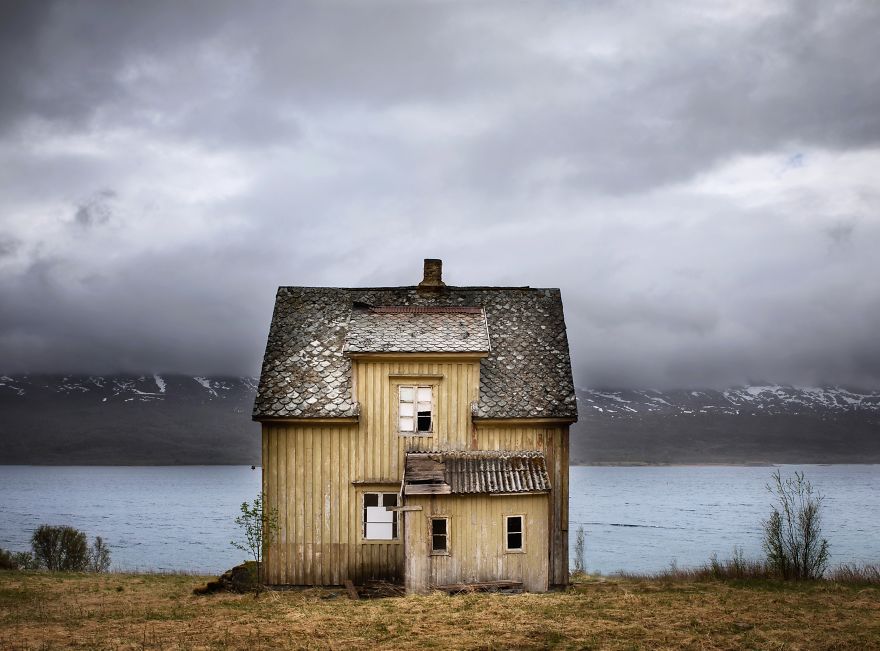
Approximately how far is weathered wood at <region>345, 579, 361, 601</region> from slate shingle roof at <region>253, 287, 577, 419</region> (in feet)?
14.9

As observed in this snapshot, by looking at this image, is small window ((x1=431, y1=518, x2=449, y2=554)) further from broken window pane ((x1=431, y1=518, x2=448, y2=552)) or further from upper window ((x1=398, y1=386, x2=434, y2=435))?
upper window ((x1=398, y1=386, x2=434, y2=435))

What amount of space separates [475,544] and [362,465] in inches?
154

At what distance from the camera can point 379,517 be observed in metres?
23.6

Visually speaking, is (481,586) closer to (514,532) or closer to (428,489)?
(514,532)

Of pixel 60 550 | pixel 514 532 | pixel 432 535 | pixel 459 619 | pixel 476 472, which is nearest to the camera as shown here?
pixel 459 619

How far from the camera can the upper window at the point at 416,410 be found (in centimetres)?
2398

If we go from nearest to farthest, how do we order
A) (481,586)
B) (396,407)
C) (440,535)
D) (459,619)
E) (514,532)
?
1. (459,619)
2. (481,586)
3. (440,535)
4. (514,532)
5. (396,407)

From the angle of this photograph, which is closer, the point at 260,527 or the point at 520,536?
the point at 520,536

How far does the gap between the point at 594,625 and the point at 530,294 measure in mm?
13147

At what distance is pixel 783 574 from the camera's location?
2572cm

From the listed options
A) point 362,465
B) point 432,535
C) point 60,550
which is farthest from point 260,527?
point 60,550

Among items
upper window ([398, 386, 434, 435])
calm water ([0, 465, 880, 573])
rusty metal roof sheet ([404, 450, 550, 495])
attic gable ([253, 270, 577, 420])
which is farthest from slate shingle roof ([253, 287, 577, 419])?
calm water ([0, 465, 880, 573])

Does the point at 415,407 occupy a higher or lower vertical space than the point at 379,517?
higher

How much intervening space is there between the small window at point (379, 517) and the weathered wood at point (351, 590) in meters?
1.27
